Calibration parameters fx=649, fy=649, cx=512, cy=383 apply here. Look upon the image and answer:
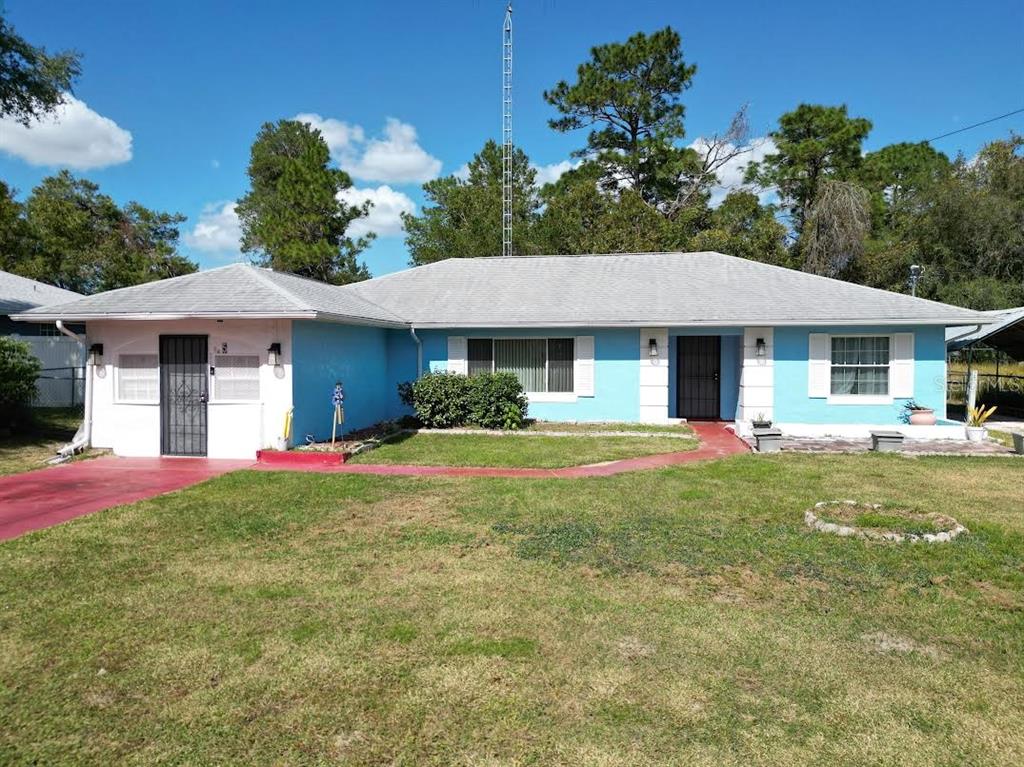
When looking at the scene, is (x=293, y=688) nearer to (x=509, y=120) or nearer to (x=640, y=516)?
(x=640, y=516)

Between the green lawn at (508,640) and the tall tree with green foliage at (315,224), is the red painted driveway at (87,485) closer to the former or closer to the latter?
the green lawn at (508,640)

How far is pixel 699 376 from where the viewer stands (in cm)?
1642

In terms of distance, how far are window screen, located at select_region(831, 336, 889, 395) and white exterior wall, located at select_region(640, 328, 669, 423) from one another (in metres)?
3.55

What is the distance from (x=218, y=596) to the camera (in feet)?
16.6

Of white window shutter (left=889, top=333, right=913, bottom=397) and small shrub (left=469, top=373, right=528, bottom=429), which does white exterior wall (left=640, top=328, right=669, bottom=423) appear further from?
white window shutter (left=889, top=333, right=913, bottom=397)

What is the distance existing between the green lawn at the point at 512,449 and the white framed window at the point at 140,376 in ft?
12.9

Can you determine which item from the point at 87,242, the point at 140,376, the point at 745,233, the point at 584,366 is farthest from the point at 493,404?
the point at 87,242

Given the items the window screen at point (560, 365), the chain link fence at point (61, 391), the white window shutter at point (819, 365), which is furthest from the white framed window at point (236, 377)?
the white window shutter at point (819, 365)

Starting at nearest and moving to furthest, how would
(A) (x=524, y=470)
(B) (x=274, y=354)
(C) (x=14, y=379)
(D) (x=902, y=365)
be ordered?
(A) (x=524, y=470)
(B) (x=274, y=354)
(C) (x=14, y=379)
(D) (x=902, y=365)

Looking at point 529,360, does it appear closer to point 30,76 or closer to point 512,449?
point 512,449

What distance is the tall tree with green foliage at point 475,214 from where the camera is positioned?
102 feet

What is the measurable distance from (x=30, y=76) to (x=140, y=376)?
881cm

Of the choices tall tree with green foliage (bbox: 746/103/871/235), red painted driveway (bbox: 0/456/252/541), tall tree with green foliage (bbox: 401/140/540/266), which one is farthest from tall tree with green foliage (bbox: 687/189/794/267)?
red painted driveway (bbox: 0/456/252/541)

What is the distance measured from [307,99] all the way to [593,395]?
20.3 metres
